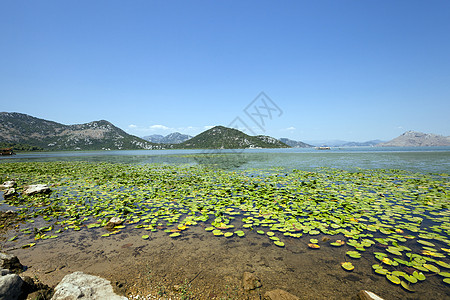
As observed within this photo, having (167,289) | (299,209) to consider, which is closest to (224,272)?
(167,289)

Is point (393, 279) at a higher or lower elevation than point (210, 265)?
higher

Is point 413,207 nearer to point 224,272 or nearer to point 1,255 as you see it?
point 224,272

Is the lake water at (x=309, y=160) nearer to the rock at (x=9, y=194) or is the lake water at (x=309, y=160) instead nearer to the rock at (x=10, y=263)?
the rock at (x=9, y=194)

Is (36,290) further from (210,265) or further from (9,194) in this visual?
(9,194)

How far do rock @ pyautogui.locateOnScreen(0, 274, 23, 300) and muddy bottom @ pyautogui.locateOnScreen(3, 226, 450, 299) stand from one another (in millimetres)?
835

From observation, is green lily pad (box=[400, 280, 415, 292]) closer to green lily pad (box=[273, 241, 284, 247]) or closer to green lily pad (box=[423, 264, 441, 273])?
green lily pad (box=[423, 264, 441, 273])

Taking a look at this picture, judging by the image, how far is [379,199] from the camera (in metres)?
9.34

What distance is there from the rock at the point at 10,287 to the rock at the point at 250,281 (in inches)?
167

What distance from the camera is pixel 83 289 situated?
11.5 feet

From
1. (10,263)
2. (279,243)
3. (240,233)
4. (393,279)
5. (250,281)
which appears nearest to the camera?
(393,279)

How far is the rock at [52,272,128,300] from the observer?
3355mm

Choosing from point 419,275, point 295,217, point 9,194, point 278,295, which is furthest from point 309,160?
point 9,194

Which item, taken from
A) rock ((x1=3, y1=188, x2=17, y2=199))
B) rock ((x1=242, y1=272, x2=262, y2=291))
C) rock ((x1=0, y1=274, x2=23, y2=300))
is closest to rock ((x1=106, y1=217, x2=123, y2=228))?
rock ((x1=0, y1=274, x2=23, y2=300))

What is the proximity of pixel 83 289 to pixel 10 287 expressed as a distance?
115cm
